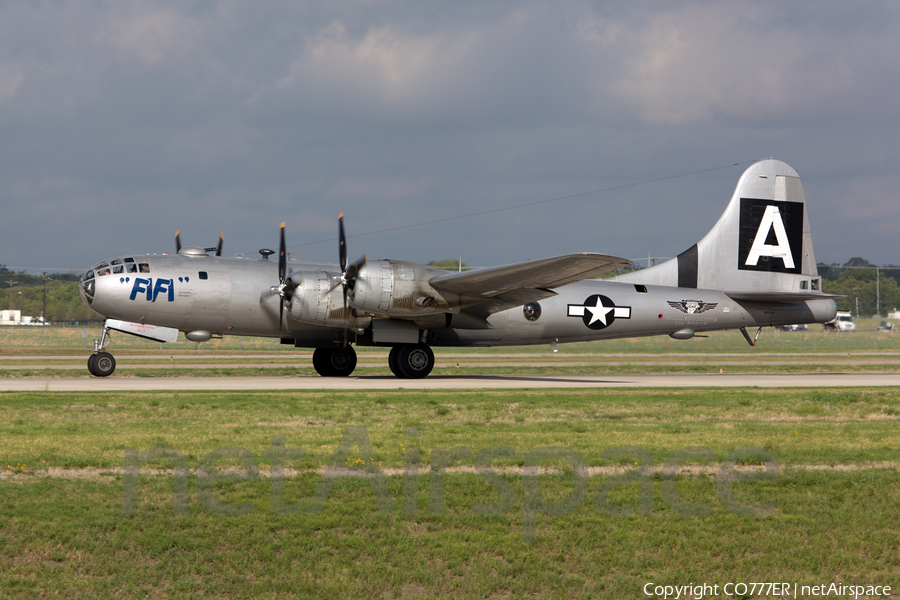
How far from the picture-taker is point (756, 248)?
1314 inches

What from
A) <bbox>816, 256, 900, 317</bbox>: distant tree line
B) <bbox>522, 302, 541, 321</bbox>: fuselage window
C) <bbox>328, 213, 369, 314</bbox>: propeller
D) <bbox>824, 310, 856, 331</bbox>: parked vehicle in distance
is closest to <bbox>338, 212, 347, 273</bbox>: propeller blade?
<bbox>328, 213, 369, 314</bbox>: propeller

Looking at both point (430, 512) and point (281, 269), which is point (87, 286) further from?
point (430, 512)

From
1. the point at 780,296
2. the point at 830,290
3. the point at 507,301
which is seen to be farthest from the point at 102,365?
the point at 830,290

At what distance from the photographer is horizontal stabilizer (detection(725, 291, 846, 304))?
31.7 meters

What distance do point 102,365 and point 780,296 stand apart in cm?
2609

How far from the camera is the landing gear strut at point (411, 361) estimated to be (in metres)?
28.2

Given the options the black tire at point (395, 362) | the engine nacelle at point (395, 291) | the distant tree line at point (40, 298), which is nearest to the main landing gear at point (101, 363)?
the engine nacelle at point (395, 291)

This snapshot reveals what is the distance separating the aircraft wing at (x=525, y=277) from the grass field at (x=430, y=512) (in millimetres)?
9416

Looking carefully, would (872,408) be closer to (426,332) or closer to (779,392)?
(779,392)

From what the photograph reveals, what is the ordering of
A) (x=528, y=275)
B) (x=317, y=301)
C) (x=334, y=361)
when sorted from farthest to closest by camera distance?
(x=334, y=361)
(x=317, y=301)
(x=528, y=275)

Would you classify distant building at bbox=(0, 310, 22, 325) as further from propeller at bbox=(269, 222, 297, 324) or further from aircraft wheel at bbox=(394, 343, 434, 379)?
aircraft wheel at bbox=(394, 343, 434, 379)

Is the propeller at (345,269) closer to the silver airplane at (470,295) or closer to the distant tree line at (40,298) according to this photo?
the silver airplane at (470,295)

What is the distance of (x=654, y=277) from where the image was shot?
3316cm

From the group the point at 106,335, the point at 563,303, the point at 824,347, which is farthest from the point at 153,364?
the point at 824,347
